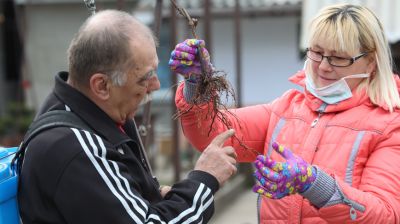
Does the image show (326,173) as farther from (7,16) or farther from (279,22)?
(7,16)

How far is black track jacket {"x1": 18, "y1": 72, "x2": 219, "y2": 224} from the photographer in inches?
65.7

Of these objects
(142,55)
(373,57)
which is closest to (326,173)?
(373,57)

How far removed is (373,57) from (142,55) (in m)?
0.93

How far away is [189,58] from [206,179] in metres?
0.45

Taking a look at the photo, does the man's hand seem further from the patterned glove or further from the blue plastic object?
the blue plastic object

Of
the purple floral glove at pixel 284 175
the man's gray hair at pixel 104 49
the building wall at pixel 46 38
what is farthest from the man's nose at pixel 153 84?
the building wall at pixel 46 38

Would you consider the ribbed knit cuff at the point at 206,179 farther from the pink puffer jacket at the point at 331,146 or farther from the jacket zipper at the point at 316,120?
the jacket zipper at the point at 316,120

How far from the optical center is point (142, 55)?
180 cm

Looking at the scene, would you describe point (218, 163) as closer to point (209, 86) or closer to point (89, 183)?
point (209, 86)

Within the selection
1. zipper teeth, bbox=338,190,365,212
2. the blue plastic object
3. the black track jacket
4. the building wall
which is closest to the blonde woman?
zipper teeth, bbox=338,190,365,212

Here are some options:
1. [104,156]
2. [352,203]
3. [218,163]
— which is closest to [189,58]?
[218,163]

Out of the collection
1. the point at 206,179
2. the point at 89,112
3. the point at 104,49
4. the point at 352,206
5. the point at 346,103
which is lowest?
the point at 352,206

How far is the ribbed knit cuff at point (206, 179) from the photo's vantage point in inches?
74.0

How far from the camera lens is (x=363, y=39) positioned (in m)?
2.16
